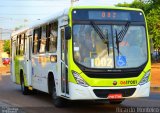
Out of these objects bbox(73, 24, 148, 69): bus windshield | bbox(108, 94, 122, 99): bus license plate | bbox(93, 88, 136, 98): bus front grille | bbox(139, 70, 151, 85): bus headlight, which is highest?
bbox(73, 24, 148, 69): bus windshield

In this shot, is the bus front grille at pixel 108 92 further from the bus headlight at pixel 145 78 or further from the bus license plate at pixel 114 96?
the bus headlight at pixel 145 78

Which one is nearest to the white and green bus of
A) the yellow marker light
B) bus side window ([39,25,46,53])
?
the yellow marker light

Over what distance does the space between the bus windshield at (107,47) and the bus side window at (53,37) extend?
1802 millimetres

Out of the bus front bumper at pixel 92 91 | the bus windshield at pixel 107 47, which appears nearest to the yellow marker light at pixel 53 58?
the bus windshield at pixel 107 47

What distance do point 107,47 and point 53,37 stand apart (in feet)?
8.78

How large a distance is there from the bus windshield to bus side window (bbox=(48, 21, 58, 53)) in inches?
70.9

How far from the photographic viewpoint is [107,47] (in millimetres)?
13055

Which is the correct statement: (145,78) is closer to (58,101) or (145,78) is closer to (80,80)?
(80,80)

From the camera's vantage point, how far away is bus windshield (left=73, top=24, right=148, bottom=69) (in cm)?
1293

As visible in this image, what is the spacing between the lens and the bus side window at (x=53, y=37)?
1484 cm

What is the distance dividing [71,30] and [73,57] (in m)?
0.78

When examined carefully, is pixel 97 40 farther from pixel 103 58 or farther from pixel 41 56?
pixel 41 56

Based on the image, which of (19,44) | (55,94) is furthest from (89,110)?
(19,44)

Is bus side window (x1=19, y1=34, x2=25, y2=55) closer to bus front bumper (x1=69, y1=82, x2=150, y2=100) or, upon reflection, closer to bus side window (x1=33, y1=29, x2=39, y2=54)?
bus side window (x1=33, y1=29, x2=39, y2=54)
